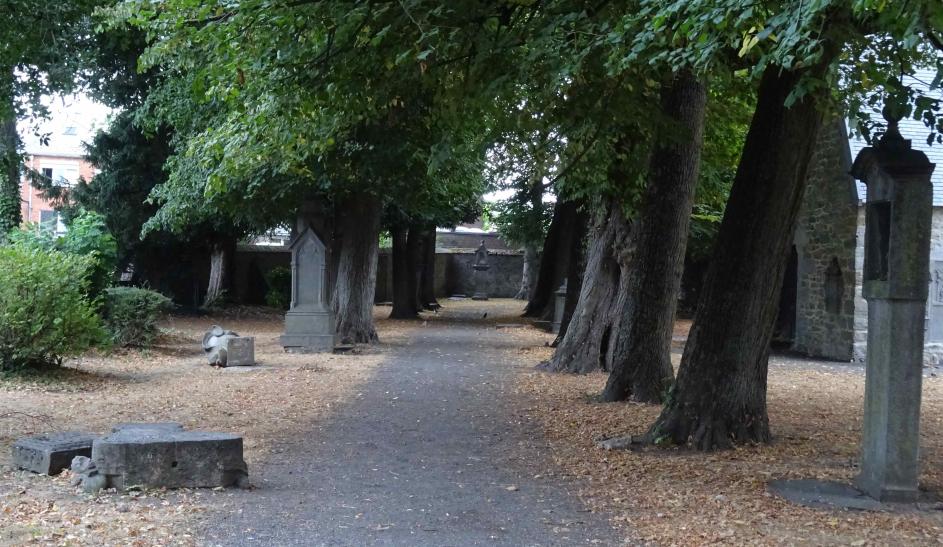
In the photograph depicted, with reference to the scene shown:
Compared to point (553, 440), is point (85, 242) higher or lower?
higher

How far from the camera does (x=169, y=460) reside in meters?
6.80

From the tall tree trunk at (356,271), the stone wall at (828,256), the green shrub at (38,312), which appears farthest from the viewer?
the tall tree trunk at (356,271)

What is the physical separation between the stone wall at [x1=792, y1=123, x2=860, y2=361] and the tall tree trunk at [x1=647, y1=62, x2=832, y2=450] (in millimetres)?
11043

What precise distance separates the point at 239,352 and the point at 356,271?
16.9ft

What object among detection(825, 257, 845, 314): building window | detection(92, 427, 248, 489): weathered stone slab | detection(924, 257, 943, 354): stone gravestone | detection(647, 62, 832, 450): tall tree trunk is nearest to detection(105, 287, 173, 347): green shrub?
detection(92, 427, 248, 489): weathered stone slab

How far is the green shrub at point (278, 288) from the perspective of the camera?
3444cm

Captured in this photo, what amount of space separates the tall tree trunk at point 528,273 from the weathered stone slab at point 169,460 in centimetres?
3654

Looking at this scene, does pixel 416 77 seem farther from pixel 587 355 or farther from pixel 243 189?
pixel 243 189

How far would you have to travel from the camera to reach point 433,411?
11.9 m

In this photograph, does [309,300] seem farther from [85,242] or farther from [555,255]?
[555,255]

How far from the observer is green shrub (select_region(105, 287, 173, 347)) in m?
18.3

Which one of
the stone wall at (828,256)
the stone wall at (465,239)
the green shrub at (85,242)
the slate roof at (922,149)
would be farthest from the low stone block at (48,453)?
the stone wall at (465,239)

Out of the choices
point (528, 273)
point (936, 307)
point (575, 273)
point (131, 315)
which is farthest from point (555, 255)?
point (528, 273)

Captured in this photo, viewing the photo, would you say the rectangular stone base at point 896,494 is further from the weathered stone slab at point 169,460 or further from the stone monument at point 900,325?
the weathered stone slab at point 169,460
